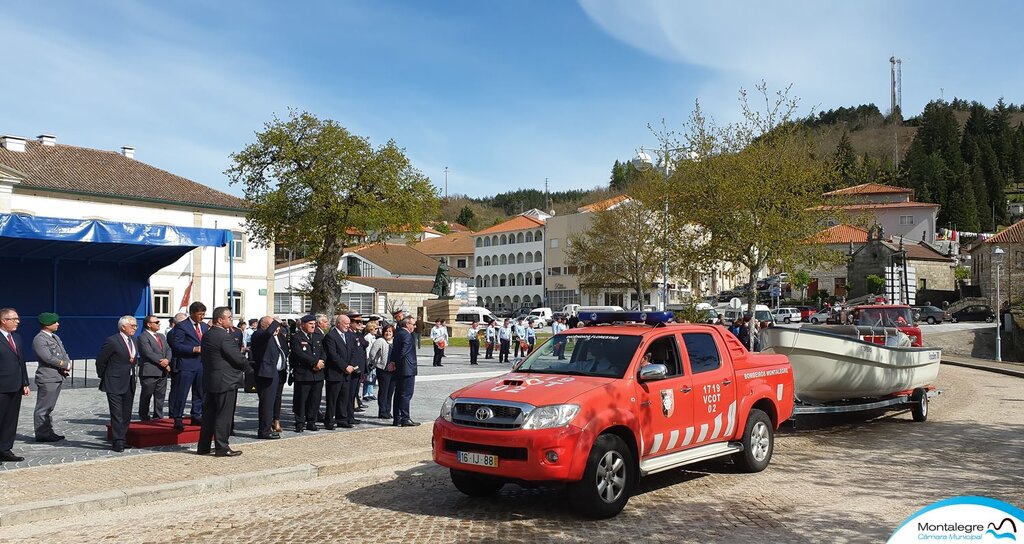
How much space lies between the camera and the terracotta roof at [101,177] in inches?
1815

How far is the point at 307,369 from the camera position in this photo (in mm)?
12070

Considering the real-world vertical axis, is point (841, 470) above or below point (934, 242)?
below

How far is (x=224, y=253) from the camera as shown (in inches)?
2100

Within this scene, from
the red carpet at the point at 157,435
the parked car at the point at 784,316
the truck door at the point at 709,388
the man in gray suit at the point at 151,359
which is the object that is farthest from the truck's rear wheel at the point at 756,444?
the parked car at the point at 784,316

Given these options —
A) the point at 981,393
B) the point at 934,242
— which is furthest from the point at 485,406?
the point at 934,242

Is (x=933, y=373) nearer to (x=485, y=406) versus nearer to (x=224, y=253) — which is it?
(x=485, y=406)

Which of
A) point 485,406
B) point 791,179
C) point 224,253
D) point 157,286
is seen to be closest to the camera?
point 485,406

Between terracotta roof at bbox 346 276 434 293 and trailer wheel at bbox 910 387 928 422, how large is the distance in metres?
Result: 58.0

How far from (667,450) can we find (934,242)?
95.5 m

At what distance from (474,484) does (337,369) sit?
516 centimetres

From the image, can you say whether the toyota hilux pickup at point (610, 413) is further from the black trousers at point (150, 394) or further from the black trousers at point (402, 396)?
the black trousers at point (150, 394)

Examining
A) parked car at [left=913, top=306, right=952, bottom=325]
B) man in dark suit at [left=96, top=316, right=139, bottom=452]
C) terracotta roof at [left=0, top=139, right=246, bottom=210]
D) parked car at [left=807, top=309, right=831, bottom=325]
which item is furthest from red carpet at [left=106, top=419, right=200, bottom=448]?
parked car at [left=913, top=306, right=952, bottom=325]

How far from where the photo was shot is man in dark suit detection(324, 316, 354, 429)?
12.4 meters

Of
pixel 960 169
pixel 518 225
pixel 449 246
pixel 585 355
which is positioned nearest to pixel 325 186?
pixel 585 355
